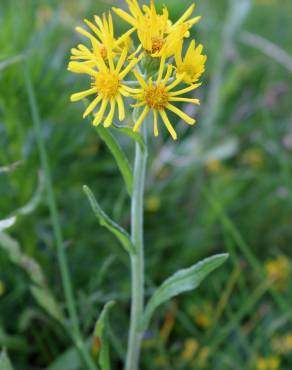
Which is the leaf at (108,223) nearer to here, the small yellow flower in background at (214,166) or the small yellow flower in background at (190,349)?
the small yellow flower in background at (190,349)

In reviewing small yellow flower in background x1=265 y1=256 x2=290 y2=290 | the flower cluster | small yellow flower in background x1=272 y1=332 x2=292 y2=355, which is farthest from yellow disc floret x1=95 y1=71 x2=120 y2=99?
small yellow flower in background x1=265 y1=256 x2=290 y2=290

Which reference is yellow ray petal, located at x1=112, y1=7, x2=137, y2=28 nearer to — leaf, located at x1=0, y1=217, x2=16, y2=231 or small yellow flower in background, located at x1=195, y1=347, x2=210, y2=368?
leaf, located at x1=0, y1=217, x2=16, y2=231

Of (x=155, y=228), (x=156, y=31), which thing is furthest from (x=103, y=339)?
(x=155, y=228)

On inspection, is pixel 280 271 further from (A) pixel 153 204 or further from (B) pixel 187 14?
(B) pixel 187 14

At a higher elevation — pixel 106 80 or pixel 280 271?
pixel 106 80

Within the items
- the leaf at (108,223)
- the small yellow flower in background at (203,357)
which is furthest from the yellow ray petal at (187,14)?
the small yellow flower in background at (203,357)

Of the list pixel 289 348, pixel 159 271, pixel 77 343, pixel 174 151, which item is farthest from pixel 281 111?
pixel 77 343
